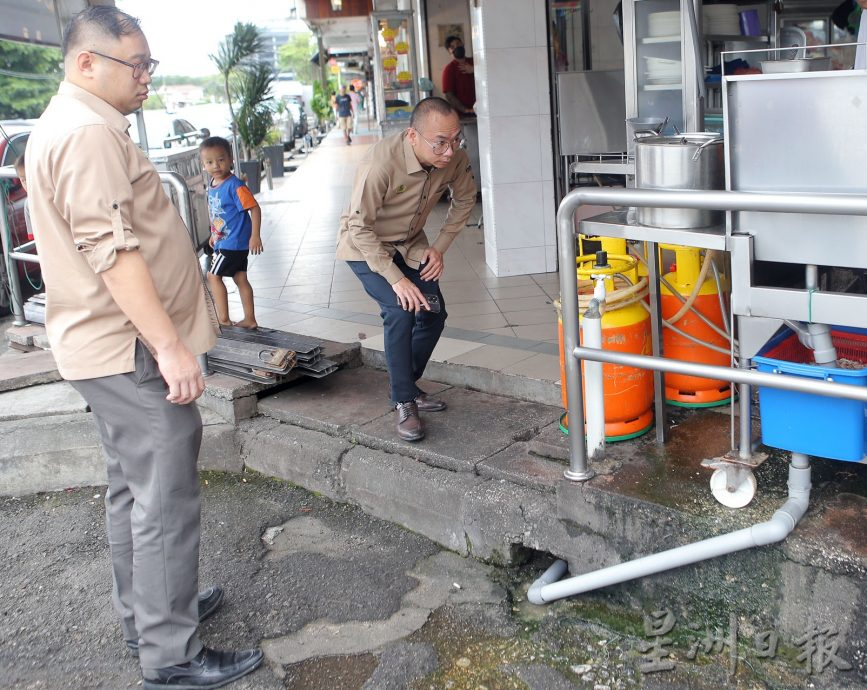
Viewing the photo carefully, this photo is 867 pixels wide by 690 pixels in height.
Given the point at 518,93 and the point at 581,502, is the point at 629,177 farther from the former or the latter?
the point at 518,93

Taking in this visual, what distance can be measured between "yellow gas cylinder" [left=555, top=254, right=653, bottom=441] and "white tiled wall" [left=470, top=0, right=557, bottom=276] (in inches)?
131

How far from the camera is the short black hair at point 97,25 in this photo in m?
2.48

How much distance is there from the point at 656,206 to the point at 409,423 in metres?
1.67

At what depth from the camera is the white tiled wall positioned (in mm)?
6312

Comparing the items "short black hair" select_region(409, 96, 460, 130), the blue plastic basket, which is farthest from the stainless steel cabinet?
the blue plastic basket

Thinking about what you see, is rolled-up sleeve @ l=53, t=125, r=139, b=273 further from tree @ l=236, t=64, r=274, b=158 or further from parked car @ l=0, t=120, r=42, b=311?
tree @ l=236, t=64, r=274, b=158

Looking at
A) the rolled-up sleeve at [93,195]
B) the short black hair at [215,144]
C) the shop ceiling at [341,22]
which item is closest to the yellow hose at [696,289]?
the rolled-up sleeve at [93,195]

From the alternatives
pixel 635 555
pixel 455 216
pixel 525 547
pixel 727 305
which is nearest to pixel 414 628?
pixel 525 547

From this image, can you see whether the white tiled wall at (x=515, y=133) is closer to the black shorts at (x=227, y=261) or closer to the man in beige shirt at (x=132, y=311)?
the black shorts at (x=227, y=261)

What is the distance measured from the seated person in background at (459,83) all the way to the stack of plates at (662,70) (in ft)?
21.0

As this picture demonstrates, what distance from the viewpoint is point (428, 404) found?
4242 millimetres

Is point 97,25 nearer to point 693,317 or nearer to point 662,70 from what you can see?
point 693,317

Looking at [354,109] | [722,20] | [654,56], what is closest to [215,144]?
[654,56]

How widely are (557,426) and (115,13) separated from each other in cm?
231
